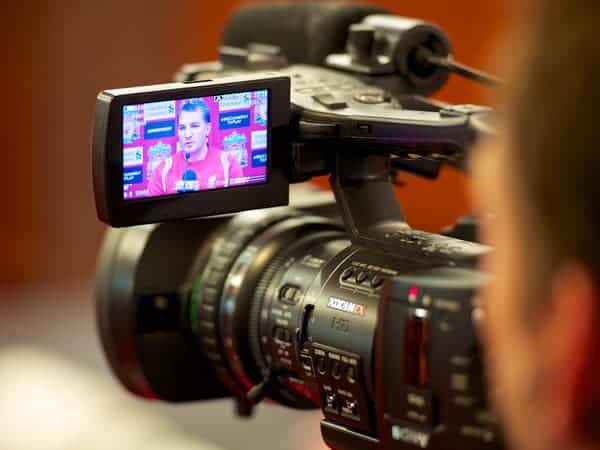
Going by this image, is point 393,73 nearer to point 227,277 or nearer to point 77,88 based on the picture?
point 227,277

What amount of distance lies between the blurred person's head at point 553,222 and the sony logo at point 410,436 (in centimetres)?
34

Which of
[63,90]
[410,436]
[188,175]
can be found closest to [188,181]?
[188,175]

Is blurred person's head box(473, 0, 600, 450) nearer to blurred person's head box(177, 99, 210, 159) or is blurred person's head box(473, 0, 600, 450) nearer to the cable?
blurred person's head box(177, 99, 210, 159)

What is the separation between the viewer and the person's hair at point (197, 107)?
1212mm

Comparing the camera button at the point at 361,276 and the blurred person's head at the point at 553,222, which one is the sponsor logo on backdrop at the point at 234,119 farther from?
the blurred person's head at the point at 553,222

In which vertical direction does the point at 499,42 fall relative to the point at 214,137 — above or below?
above

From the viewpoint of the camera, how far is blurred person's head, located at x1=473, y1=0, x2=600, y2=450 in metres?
0.66

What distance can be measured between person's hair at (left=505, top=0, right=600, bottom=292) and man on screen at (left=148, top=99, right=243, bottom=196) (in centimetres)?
58

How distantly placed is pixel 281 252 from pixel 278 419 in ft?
4.19

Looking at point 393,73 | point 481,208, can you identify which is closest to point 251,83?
point 393,73

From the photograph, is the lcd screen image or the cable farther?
the cable

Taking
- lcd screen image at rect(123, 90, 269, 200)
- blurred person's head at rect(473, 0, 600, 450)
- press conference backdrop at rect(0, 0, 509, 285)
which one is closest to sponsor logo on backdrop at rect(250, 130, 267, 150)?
lcd screen image at rect(123, 90, 269, 200)

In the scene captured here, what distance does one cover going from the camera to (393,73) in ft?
4.66

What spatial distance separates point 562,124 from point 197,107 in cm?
60
